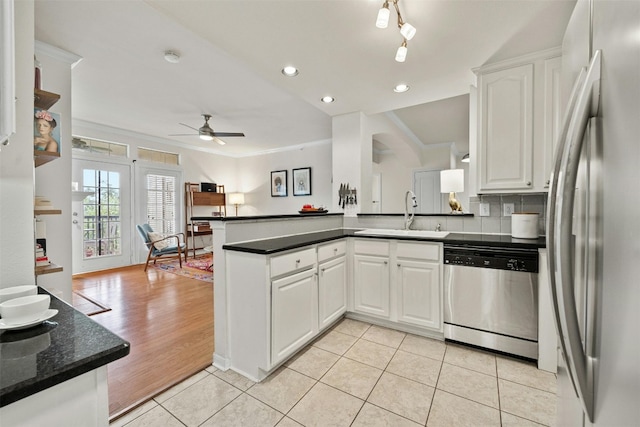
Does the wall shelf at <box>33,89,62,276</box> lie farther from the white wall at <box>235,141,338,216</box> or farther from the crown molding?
the white wall at <box>235,141,338,216</box>

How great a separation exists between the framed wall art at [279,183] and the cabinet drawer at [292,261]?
177 inches

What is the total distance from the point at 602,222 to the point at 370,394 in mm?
1584

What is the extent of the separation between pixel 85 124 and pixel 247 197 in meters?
3.47

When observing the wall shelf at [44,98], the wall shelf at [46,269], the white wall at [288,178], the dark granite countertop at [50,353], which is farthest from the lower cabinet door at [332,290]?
the white wall at [288,178]

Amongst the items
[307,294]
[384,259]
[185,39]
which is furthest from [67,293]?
[384,259]

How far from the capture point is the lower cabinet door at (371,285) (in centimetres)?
248

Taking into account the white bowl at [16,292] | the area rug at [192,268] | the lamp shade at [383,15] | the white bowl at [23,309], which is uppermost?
the lamp shade at [383,15]

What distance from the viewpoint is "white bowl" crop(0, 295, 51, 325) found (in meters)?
0.67

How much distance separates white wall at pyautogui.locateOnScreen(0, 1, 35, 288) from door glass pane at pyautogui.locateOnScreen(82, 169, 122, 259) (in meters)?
4.56

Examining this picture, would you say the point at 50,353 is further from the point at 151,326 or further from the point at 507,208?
the point at 507,208

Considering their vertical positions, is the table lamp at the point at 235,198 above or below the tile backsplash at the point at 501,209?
above

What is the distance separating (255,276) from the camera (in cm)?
178

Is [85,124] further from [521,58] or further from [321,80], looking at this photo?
[521,58]

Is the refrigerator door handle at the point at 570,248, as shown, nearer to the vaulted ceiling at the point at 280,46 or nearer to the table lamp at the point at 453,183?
the vaulted ceiling at the point at 280,46
